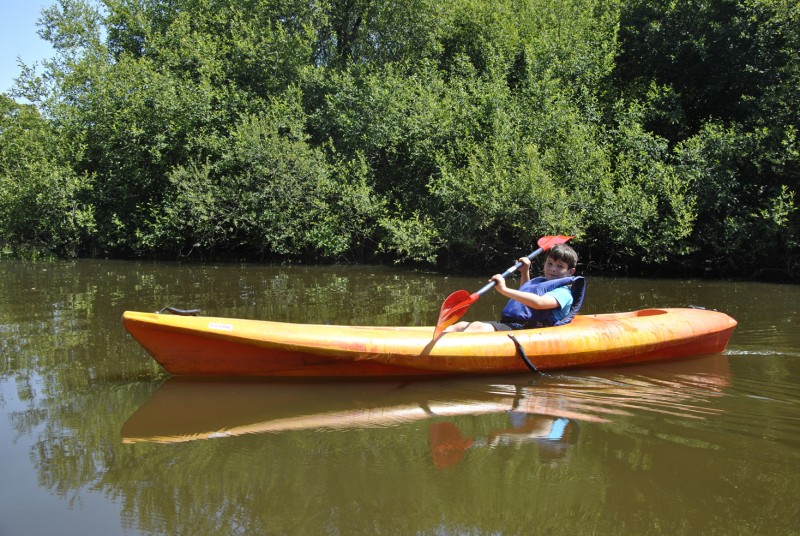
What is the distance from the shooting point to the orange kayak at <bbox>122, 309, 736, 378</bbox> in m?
4.10

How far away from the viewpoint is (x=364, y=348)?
13.9 ft

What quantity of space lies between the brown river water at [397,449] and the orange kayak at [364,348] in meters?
0.11

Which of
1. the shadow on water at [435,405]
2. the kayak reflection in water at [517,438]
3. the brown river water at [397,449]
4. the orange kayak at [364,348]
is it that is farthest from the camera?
the orange kayak at [364,348]

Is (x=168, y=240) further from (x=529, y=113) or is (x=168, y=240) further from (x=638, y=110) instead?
(x=638, y=110)

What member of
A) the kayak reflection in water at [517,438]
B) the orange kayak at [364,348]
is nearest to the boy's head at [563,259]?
the orange kayak at [364,348]

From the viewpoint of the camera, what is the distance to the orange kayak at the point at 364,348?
4.10 m

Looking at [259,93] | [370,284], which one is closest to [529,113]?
[370,284]

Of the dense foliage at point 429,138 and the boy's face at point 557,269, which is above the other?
the dense foliage at point 429,138

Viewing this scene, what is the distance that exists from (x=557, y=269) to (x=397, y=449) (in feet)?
7.37

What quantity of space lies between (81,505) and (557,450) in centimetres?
217

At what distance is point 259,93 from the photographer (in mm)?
16172

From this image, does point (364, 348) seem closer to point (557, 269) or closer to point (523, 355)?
point (523, 355)

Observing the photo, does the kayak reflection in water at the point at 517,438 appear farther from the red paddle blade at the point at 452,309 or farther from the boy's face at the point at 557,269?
the boy's face at the point at 557,269

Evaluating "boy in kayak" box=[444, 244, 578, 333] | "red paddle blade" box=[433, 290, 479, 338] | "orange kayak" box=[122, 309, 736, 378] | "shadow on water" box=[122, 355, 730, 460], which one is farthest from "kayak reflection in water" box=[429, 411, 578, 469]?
"boy in kayak" box=[444, 244, 578, 333]
